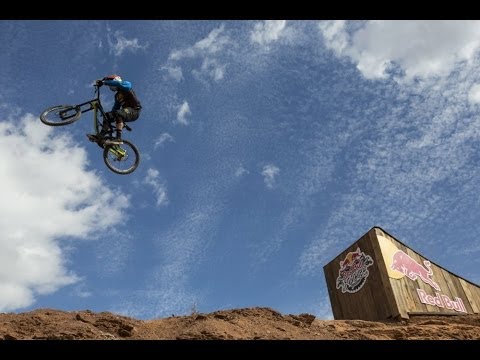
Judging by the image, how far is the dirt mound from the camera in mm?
7816

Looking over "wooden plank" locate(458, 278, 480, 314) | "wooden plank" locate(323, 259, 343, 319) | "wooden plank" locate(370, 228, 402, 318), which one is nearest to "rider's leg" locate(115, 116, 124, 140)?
"wooden plank" locate(370, 228, 402, 318)

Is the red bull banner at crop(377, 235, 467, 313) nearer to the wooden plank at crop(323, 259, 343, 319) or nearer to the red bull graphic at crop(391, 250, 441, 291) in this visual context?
the red bull graphic at crop(391, 250, 441, 291)

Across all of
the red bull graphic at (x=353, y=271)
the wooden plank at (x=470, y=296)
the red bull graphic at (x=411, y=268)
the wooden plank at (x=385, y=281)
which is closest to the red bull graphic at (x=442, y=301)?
the red bull graphic at (x=411, y=268)

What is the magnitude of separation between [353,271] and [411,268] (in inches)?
95.1

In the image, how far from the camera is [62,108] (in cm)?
1227

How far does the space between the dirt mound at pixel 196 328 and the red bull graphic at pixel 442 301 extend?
6919mm

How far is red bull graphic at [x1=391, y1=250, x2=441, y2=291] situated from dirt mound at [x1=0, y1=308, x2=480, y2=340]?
6776 mm
